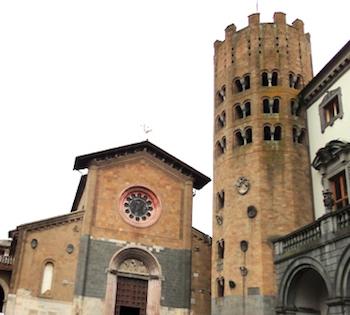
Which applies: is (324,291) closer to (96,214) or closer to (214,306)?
(214,306)

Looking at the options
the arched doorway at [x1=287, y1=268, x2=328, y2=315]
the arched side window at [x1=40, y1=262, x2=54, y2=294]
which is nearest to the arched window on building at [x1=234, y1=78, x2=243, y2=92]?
the arched doorway at [x1=287, y1=268, x2=328, y2=315]

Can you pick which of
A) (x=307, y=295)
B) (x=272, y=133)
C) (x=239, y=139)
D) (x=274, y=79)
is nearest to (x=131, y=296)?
Answer: (x=239, y=139)

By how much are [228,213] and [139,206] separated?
7.10m

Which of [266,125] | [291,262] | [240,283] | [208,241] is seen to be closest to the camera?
[291,262]

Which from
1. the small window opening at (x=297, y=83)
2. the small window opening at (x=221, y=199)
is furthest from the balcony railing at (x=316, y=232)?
the small window opening at (x=297, y=83)

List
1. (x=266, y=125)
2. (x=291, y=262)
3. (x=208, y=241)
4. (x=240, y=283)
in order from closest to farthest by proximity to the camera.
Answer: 1. (x=291, y=262)
2. (x=240, y=283)
3. (x=266, y=125)
4. (x=208, y=241)

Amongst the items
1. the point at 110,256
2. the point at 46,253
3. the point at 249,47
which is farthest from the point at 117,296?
the point at 249,47

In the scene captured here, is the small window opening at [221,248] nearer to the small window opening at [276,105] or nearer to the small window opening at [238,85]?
the small window opening at [276,105]

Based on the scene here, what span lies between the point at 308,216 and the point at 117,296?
11.8m

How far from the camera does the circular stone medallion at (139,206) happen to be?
101 feet

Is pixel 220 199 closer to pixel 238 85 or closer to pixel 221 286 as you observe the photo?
pixel 221 286

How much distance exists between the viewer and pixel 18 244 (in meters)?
27.6

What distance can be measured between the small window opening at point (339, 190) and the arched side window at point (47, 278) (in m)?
15.4

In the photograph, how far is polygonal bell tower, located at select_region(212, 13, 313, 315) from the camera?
24047mm
